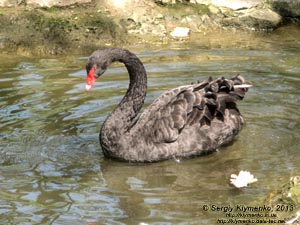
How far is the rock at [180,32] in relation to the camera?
8758 millimetres

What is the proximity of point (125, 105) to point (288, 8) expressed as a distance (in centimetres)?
464

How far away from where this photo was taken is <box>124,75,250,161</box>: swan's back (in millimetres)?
4992

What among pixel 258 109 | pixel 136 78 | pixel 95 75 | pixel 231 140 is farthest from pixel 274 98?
pixel 95 75

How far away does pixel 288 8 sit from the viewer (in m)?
9.16

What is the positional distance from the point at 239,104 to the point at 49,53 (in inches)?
114

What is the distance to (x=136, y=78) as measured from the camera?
5258 millimetres

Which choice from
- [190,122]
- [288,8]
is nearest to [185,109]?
[190,122]

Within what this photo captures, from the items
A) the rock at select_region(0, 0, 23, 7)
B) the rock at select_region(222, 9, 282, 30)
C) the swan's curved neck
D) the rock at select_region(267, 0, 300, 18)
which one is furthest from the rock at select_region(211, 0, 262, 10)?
the swan's curved neck

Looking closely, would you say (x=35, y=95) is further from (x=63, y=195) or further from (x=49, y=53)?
(x=63, y=195)

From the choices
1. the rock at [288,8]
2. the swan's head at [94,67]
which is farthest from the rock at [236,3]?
the swan's head at [94,67]

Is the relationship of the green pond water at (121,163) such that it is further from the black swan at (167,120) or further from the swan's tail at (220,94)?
the swan's tail at (220,94)

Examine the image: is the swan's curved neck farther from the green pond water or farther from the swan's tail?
the swan's tail

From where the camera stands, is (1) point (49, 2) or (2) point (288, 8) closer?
(1) point (49, 2)

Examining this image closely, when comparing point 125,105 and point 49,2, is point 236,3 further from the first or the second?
point 125,105
